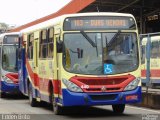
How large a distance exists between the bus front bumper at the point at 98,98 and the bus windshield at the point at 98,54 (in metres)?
0.59

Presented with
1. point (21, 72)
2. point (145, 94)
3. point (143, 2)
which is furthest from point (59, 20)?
point (143, 2)

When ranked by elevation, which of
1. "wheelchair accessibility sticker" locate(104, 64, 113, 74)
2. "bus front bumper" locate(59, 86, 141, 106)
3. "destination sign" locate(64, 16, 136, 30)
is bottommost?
"bus front bumper" locate(59, 86, 141, 106)

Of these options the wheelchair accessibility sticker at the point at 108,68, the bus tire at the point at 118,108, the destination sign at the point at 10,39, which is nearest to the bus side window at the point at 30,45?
the bus tire at the point at 118,108

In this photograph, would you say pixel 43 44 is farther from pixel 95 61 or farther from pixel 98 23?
pixel 95 61

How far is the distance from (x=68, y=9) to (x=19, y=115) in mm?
23950

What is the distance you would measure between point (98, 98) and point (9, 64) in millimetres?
12295

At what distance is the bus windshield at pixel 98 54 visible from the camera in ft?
48.9

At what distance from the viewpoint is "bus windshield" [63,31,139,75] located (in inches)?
587

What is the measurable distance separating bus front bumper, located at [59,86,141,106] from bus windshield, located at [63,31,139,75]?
0.59 metres

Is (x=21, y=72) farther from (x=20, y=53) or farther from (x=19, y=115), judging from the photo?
(x=19, y=115)

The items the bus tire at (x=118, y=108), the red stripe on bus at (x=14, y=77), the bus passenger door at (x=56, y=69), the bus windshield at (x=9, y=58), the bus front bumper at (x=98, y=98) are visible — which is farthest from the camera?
the bus windshield at (x=9, y=58)

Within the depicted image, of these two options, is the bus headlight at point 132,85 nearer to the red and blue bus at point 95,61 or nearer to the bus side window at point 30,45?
the red and blue bus at point 95,61

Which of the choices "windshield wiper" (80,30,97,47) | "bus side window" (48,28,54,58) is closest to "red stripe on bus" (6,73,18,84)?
"bus side window" (48,28,54,58)

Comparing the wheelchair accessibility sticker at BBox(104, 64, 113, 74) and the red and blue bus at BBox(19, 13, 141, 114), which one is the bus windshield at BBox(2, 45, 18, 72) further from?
the wheelchair accessibility sticker at BBox(104, 64, 113, 74)
